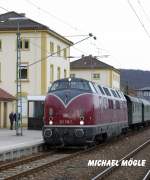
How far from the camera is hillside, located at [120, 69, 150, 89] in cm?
13412

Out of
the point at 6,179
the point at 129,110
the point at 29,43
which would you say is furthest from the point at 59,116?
the point at 29,43

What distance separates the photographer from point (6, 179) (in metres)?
15.0

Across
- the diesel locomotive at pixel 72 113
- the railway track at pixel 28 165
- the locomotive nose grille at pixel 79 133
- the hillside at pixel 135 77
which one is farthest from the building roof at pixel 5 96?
the hillside at pixel 135 77

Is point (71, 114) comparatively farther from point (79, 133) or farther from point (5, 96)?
point (5, 96)

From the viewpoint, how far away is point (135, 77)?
13588cm

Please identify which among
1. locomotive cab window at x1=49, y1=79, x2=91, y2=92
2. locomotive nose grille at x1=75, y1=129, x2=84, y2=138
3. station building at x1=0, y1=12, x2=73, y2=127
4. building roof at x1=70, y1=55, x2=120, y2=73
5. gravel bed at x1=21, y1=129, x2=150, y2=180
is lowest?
gravel bed at x1=21, y1=129, x2=150, y2=180

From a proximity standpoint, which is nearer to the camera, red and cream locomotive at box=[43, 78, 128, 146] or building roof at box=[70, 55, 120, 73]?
red and cream locomotive at box=[43, 78, 128, 146]

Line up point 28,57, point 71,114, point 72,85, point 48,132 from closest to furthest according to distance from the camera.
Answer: point 71,114 < point 48,132 < point 72,85 < point 28,57

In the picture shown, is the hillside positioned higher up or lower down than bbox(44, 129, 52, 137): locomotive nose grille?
higher up

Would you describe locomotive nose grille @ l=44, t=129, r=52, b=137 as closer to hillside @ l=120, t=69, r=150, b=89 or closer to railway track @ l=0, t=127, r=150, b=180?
railway track @ l=0, t=127, r=150, b=180

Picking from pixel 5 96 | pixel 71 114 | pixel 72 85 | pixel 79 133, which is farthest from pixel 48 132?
pixel 5 96

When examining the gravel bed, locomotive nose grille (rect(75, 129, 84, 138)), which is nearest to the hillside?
locomotive nose grille (rect(75, 129, 84, 138))

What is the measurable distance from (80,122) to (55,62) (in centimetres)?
3368

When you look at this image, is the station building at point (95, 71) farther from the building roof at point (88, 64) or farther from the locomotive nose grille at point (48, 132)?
the locomotive nose grille at point (48, 132)
